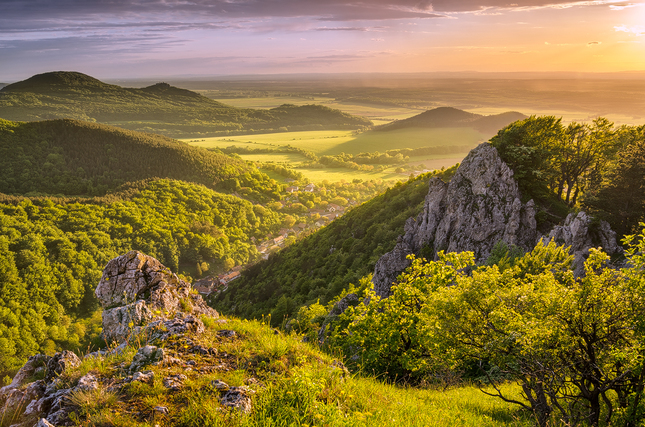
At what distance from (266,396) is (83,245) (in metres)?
121

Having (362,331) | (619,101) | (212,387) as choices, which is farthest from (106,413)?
(619,101)

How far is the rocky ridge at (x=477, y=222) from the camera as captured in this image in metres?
26.1

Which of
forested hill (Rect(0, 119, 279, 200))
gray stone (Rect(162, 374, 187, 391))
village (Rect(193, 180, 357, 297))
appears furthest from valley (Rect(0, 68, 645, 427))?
forested hill (Rect(0, 119, 279, 200))

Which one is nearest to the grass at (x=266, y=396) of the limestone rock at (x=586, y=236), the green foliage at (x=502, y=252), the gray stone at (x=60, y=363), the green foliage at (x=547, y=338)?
the gray stone at (x=60, y=363)

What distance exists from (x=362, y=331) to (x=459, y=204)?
24099mm

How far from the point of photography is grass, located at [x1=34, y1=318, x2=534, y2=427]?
6.56 metres

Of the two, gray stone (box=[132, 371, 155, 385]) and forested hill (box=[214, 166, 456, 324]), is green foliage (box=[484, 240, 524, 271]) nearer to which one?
forested hill (box=[214, 166, 456, 324])

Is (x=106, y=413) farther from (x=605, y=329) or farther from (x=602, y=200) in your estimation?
(x=602, y=200)

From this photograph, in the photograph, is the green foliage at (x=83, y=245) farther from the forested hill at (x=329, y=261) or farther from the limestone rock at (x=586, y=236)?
the limestone rock at (x=586, y=236)

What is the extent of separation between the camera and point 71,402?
6.81m

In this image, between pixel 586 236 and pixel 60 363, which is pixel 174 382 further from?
pixel 586 236

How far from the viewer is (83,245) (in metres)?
102

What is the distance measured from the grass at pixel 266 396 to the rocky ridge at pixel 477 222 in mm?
20499

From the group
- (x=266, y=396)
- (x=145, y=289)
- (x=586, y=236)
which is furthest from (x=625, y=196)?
(x=145, y=289)
